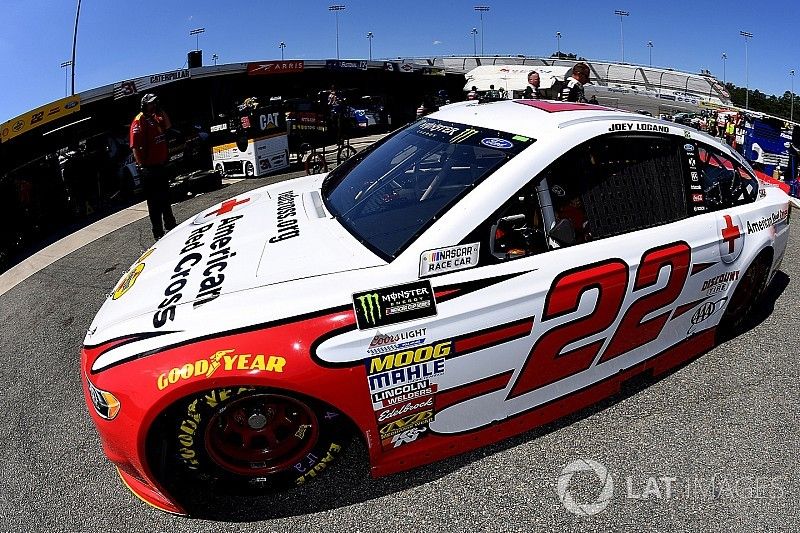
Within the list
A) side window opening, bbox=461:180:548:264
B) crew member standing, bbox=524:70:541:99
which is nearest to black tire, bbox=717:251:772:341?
side window opening, bbox=461:180:548:264

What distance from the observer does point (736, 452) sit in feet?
8.84

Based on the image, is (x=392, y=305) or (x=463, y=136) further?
(x=463, y=136)

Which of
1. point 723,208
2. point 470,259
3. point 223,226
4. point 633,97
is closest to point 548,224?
point 470,259

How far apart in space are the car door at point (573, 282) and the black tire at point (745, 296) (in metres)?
0.64

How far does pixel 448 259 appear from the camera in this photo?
2330mm

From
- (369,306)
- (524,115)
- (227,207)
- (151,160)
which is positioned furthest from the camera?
(151,160)

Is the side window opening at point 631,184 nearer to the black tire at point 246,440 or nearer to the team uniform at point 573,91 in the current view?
the black tire at point 246,440

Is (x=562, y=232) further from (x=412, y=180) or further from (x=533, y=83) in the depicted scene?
(x=533, y=83)

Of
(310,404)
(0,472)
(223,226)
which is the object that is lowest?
(0,472)

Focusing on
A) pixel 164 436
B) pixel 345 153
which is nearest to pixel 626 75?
pixel 345 153

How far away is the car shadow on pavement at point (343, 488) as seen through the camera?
242cm

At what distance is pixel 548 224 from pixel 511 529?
129 centimetres

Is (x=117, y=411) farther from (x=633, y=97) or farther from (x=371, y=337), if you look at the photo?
(x=633, y=97)

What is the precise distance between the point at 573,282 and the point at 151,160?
5204 mm
